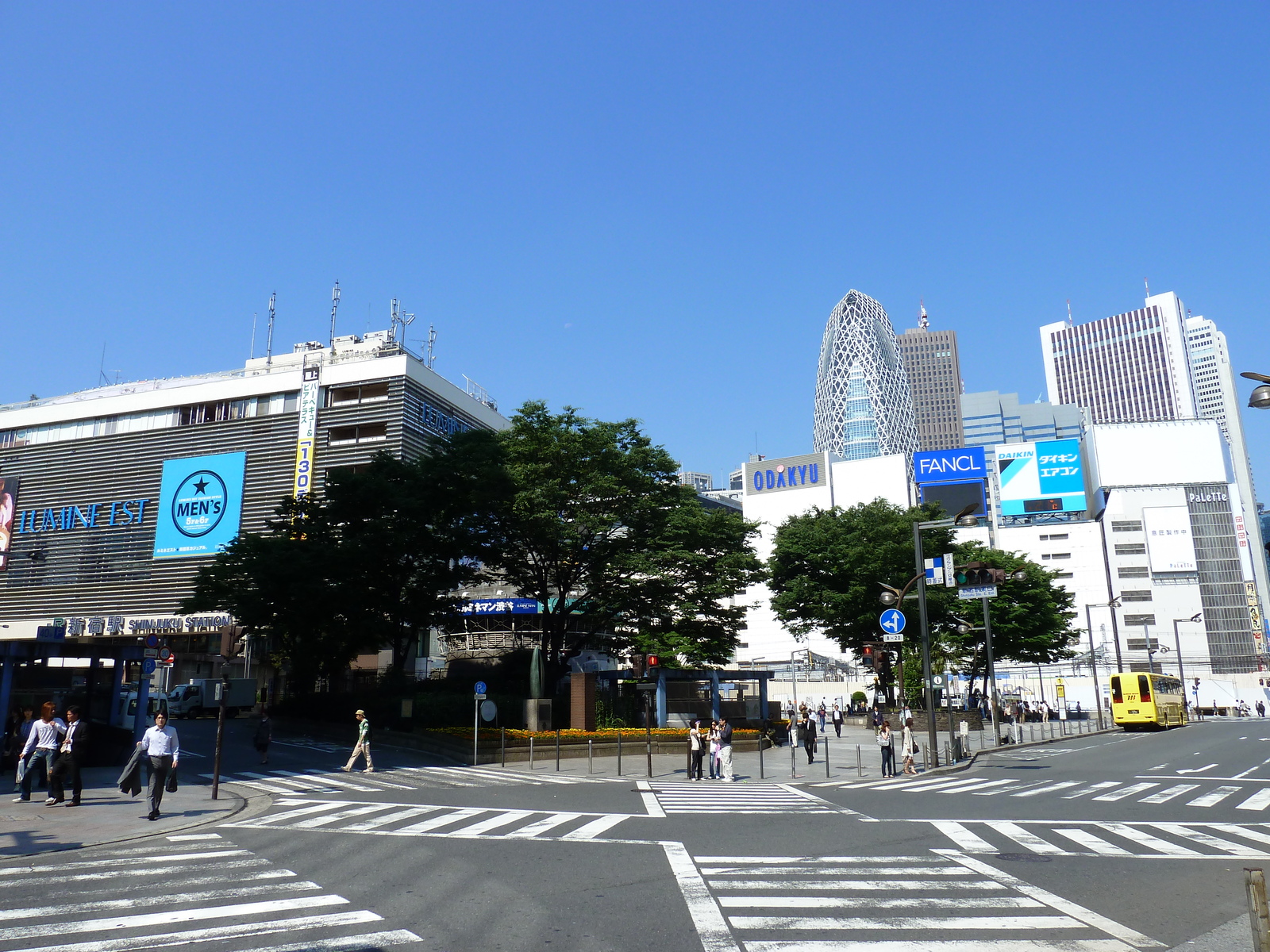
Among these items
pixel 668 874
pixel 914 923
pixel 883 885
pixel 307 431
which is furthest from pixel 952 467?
pixel 914 923

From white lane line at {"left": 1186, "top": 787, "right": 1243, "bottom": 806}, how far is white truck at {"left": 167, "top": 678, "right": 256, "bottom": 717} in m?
49.9

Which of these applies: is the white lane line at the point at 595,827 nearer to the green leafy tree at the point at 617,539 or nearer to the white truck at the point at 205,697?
the green leafy tree at the point at 617,539

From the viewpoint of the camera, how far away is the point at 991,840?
14430mm

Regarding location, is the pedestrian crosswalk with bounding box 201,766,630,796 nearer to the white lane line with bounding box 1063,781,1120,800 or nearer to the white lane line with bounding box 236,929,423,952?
the white lane line with bounding box 1063,781,1120,800

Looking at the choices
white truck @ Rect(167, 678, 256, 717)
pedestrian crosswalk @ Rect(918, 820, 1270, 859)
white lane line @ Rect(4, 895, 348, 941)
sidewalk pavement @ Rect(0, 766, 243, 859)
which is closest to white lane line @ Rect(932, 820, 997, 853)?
pedestrian crosswalk @ Rect(918, 820, 1270, 859)

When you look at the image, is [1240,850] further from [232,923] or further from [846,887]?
[232,923]

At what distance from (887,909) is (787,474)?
4812 inches

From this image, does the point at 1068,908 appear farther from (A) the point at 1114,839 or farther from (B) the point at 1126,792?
(B) the point at 1126,792

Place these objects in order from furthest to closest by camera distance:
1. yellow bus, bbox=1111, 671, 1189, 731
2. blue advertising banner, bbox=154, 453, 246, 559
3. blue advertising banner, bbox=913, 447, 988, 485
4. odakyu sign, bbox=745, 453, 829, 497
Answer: odakyu sign, bbox=745, 453, 829, 497 → blue advertising banner, bbox=913, 447, 988, 485 → blue advertising banner, bbox=154, 453, 246, 559 → yellow bus, bbox=1111, 671, 1189, 731

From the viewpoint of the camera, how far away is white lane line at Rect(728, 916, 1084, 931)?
30.3 ft

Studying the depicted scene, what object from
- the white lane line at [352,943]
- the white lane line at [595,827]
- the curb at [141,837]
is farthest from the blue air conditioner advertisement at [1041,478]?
the white lane line at [352,943]

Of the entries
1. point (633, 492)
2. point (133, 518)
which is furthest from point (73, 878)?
point (133, 518)

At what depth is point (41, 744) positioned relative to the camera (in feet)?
60.0

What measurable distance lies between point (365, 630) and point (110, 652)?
51.4 ft
